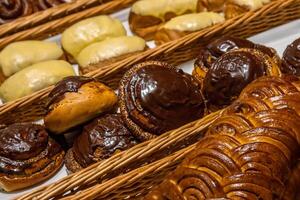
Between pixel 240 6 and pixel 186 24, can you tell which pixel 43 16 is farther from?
pixel 240 6

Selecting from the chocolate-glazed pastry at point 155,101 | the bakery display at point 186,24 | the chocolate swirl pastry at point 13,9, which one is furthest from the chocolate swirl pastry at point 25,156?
the chocolate swirl pastry at point 13,9

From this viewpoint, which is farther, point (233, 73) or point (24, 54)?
point (24, 54)

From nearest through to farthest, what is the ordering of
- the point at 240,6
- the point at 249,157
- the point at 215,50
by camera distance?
the point at 249,157
the point at 215,50
the point at 240,6

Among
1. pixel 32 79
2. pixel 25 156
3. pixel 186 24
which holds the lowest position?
pixel 25 156

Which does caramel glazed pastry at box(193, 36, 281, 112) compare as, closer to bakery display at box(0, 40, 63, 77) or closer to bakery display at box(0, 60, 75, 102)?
bakery display at box(0, 60, 75, 102)

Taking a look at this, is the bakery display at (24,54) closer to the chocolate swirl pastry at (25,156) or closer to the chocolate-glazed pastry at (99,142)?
the chocolate swirl pastry at (25,156)

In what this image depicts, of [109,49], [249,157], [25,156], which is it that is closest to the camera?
[249,157]

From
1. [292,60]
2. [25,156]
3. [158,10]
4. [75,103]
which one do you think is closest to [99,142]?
[75,103]
